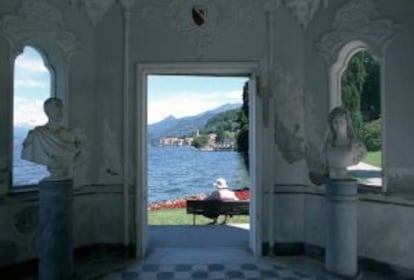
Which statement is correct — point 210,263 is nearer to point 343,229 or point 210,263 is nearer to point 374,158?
point 343,229

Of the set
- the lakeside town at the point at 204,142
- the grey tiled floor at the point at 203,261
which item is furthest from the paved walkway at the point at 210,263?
the lakeside town at the point at 204,142

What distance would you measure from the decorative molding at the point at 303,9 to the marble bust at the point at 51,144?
3011 mm

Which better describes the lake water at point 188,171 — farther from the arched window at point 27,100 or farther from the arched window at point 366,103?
the arched window at point 366,103

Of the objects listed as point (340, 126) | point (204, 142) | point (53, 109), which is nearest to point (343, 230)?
point (340, 126)

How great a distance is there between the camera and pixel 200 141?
22.6m

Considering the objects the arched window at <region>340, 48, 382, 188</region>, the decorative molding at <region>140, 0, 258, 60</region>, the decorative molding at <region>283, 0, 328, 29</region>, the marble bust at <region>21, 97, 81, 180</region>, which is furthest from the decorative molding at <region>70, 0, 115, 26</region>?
the arched window at <region>340, 48, 382, 188</region>

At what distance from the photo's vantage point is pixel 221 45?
215 inches

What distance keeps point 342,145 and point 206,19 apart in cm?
238

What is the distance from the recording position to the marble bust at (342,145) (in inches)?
164

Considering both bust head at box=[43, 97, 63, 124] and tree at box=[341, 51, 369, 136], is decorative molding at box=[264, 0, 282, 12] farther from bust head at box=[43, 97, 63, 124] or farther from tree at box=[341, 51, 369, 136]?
bust head at box=[43, 97, 63, 124]

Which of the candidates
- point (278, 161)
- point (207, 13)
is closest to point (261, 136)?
point (278, 161)

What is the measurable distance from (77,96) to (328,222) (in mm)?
3228

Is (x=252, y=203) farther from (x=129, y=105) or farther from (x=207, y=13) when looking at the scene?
(x=207, y=13)

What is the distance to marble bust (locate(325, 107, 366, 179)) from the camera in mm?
4156
